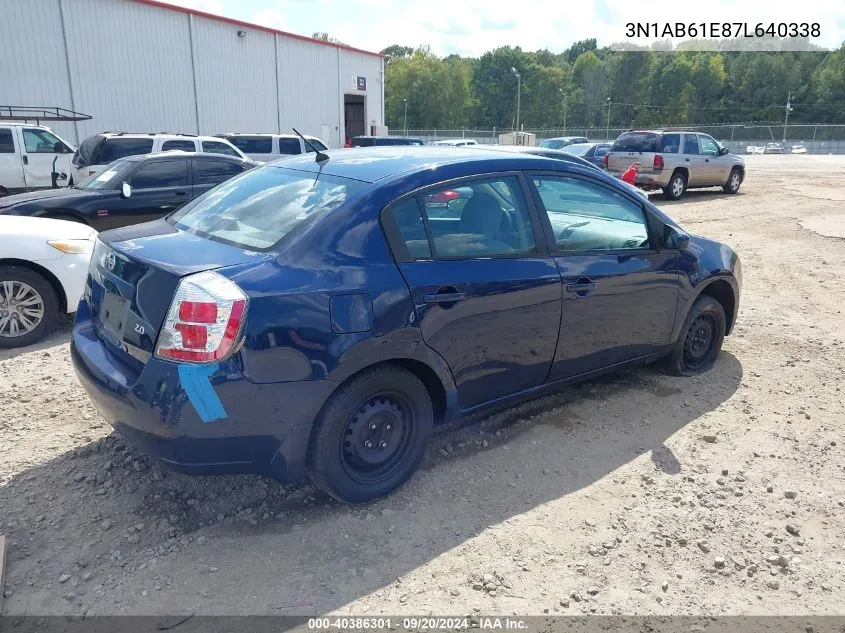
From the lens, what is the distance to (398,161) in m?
3.54

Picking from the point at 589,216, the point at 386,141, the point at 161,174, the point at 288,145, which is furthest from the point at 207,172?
the point at 386,141

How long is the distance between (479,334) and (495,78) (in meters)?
120

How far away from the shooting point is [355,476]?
10.5 feet

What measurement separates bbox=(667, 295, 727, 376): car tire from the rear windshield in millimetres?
2827

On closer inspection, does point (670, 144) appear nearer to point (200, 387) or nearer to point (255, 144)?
point (255, 144)

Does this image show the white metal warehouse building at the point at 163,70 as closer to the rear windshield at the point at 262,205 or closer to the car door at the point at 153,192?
A: the car door at the point at 153,192

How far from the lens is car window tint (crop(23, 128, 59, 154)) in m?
15.1

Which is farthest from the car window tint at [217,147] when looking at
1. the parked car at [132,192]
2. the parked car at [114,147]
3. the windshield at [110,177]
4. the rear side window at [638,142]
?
the rear side window at [638,142]

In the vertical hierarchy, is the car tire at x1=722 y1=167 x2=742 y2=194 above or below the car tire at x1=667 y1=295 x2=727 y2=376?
above

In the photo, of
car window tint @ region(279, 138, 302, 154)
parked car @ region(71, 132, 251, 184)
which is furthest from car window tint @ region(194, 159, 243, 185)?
car window tint @ region(279, 138, 302, 154)

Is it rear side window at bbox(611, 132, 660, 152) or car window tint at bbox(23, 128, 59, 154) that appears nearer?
car window tint at bbox(23, 128, 59, 154)

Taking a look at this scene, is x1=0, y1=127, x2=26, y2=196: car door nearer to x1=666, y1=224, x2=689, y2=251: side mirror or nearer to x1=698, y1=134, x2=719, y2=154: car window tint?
x1=666, y1=224, x2=689, y2=251: side mirror

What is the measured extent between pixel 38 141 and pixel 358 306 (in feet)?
51.1

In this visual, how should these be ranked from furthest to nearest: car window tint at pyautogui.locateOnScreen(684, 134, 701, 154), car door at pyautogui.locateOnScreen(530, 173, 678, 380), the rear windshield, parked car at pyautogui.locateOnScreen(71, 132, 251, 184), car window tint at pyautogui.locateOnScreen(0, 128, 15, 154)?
car window tint at pyautogui.locateOnScreen(684, 134, 701, 154), car window tint at pyautogui.locateOnScreen(0, 128, 15, 154), parked car at pyautogui.locateOnScreen(71, 132, 251, 184), car door at pyautogui.locateOnScreen(530, 173, 678, 380), the rear windshield
